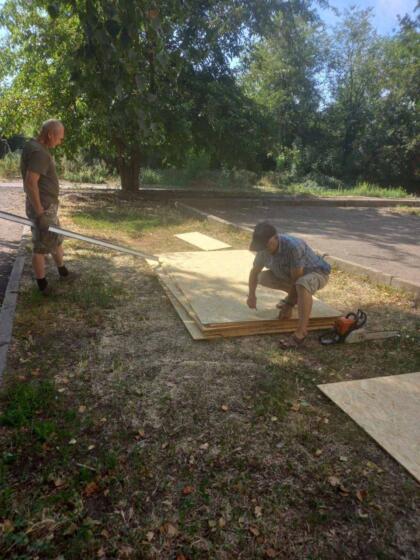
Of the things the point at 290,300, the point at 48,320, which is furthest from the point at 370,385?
the point at 48,320

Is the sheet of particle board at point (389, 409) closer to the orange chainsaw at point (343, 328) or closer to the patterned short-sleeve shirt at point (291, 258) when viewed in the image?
the orange chainsaw at point (343, 328)

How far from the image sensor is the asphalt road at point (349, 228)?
7.17 m

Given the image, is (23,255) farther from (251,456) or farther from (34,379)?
(251,456)

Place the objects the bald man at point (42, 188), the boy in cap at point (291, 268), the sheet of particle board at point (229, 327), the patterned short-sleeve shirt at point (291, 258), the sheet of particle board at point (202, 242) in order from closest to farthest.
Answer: the boy in cap at point (291, 268), the patterned short-sleeve shirt at point (291, 258), the sheet of particle board at point (229, 327), the bald man at point (42, 188), the sheet of particle board at point (202, 242)

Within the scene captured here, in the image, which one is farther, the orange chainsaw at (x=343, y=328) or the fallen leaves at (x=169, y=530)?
the orange chainsaw at (x=343, y=328)

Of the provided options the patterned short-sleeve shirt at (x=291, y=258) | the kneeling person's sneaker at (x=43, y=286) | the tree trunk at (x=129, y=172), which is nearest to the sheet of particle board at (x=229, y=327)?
the patterned short-sleeve shirt at (x=291, y=258)

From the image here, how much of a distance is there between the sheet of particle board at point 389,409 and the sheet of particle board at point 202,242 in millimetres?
4251

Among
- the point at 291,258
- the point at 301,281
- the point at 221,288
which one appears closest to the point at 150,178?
the point at 221,288

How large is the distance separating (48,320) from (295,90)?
27.8m

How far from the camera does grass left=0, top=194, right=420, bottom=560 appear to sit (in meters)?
1.89

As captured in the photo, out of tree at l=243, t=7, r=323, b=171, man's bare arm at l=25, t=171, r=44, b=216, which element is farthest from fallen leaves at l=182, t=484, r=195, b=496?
tree at l=243, t=7, r=323, b=171

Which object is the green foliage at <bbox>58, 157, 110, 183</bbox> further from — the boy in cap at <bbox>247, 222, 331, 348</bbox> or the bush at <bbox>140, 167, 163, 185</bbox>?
the boy in cap at <bbox>247, 222, 331, 348</bbox>

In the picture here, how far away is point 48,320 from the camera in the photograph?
396cm

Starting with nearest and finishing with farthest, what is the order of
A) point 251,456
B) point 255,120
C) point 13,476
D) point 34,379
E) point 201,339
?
Answer: 1. point 13,476
2. point 251,456
3. point 34,379
4. point 201,339
5. point 255,120
